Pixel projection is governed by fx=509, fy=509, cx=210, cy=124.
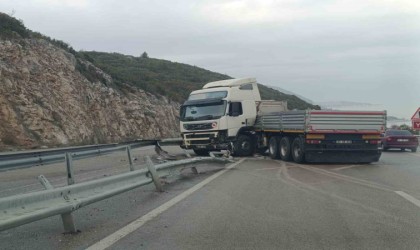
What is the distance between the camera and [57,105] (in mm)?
35312

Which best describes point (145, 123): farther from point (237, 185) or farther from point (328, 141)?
point (237, 185)

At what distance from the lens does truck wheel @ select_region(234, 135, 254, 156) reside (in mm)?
23266

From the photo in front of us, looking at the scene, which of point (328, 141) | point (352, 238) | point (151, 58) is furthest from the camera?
point (151, 58)

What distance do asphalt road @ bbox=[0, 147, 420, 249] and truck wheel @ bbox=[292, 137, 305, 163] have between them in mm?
5920

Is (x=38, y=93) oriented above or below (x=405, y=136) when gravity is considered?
above

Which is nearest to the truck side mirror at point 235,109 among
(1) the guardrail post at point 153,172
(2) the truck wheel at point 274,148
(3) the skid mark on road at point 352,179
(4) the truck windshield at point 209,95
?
(4) the truck windshield at point 209,95

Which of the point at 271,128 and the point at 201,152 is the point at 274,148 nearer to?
the point at 271,128

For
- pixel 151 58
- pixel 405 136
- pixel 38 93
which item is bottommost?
pixel 405 136

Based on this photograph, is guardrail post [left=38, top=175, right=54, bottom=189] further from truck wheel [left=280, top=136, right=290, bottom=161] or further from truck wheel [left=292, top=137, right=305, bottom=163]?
truck wheel [left=280, top=136, right=290, bottom=161]

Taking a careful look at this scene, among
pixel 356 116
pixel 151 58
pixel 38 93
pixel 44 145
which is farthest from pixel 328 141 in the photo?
pixel 151 58

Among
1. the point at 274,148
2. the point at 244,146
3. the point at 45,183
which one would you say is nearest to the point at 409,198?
the point at 45,183

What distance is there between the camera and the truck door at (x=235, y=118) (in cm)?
2278

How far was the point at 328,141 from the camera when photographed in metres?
18.6

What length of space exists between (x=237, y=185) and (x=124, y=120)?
3221 centimetres
